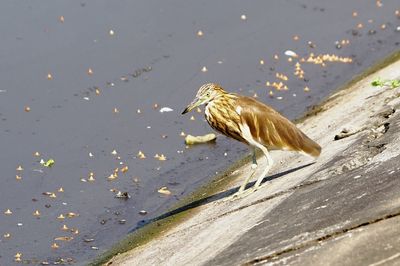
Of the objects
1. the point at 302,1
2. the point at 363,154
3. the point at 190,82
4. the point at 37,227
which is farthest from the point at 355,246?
the point at 302,1

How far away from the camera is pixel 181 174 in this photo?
795 inches

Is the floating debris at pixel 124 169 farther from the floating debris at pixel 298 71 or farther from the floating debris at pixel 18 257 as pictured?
the floating debris at pixel 298 71

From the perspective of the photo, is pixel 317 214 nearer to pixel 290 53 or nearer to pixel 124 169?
pixel 124 169

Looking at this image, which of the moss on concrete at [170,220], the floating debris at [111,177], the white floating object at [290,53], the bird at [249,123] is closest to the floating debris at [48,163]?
the floating debris at [111,177]

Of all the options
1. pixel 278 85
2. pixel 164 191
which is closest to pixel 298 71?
pixel 278 85

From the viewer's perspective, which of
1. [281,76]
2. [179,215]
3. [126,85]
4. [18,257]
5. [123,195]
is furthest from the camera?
[281,76]

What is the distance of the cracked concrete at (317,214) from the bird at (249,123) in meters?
0.62

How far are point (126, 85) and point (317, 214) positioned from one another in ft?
44.9

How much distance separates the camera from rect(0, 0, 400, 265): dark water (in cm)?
1872

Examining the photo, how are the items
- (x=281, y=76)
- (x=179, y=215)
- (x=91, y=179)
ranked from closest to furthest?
(x=179, y=215) < (x=91, y=179) < (x=281, y=76)

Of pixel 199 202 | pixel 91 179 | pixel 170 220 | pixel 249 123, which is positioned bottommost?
pixel 170 220

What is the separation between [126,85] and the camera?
24.8 metres

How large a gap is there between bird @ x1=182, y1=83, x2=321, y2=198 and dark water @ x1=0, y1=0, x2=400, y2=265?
4.02m

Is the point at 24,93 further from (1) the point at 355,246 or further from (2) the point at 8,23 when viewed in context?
(1) the point at 355,246
